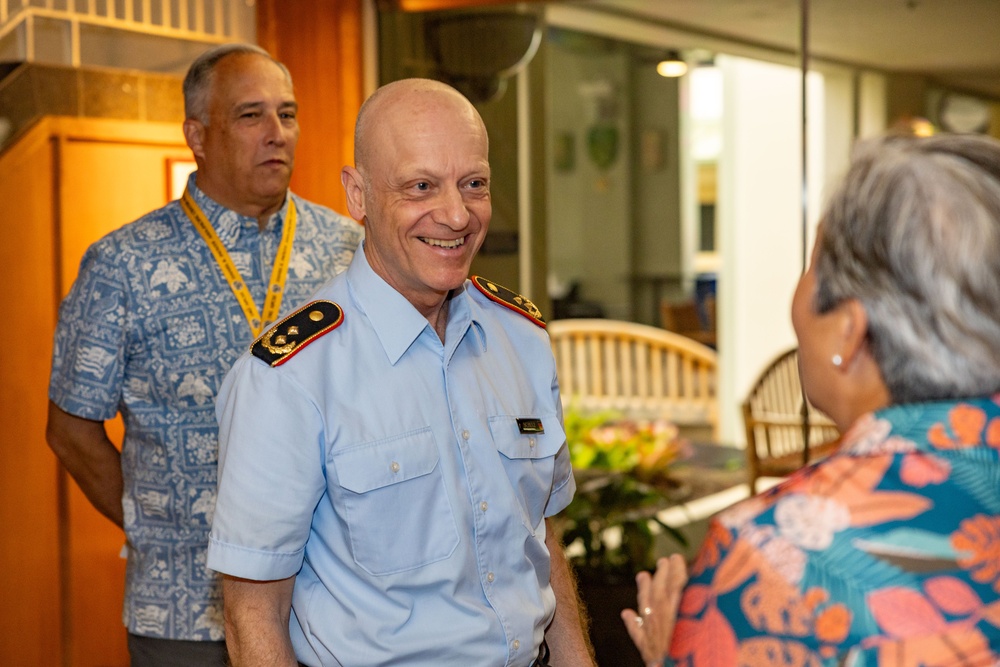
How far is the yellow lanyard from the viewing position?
7.65ft

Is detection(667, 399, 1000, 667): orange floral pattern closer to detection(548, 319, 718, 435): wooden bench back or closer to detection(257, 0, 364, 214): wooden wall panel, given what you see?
detection(257, 0, 364, 214): wooden wall panel

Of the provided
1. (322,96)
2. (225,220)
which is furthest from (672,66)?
(225,220)

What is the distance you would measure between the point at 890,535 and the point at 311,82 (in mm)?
3097

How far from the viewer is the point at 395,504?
4.99 ft

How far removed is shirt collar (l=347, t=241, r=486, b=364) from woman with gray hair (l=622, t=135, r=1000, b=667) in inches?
25.5

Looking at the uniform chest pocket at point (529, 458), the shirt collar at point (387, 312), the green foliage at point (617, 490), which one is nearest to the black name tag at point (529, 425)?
the uniform chest pocket at point (529, 458)

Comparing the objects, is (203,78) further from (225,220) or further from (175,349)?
(175,349)

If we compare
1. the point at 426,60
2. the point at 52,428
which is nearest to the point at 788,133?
the point at 426,60

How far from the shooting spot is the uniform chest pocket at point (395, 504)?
1493mm

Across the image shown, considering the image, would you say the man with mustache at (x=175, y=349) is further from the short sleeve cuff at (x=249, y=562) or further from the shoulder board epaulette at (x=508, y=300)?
the short sleeve cuff at (x=249, y=562)

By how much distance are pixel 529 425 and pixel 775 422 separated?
285 centimetres

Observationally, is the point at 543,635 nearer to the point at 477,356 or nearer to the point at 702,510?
the point at 477,356

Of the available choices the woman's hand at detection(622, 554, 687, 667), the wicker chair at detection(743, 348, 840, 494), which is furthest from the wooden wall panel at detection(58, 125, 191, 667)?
the wicker chair at detection(743, 348, 840, 494)

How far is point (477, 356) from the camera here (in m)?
1.69
